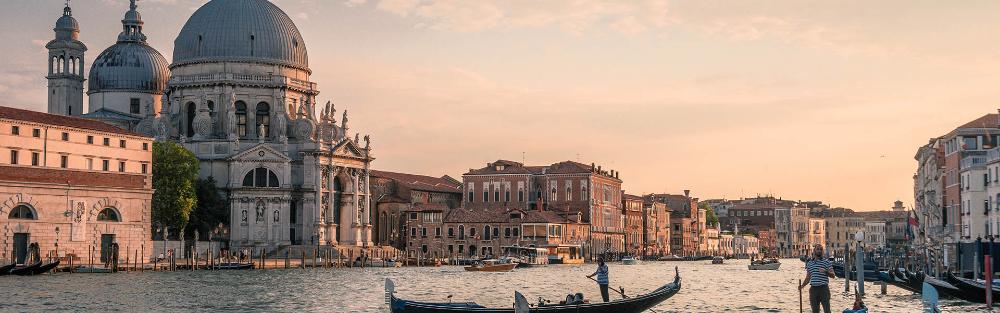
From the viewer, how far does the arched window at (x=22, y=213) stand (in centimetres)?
5200

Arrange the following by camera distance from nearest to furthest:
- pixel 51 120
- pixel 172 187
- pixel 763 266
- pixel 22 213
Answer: pixel 22 213, pixel 51 120, pixel 172 187, pixel 763 266

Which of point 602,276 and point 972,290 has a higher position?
point 602,276

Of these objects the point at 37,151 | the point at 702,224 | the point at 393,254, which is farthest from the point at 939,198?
the point at 702,224

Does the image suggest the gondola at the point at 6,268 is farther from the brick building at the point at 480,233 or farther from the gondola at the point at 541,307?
the brick building at the point at 480,233

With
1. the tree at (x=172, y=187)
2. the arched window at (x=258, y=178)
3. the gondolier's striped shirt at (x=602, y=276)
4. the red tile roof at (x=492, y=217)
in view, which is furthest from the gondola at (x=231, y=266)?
the gondolier's striped shirt at (x=602, y=276)

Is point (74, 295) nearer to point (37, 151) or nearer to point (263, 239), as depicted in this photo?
point (37, 151)

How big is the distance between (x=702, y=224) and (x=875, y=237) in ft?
101

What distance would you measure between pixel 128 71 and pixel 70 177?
32.4m

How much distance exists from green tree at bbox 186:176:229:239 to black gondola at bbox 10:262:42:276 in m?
23.7

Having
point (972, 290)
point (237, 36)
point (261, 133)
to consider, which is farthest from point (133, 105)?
point (972, 290)

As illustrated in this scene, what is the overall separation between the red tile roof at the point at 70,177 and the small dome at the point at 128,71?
28.4 m

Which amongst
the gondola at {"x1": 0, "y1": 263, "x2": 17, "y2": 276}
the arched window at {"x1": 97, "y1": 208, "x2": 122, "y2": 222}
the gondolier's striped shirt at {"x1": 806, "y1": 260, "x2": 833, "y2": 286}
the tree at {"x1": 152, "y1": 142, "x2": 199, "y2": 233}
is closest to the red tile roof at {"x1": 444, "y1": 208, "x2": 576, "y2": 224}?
the tree at {"x1": 152, "y1": 142, "x2": 199, "y2": 233}

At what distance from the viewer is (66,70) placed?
282 ft

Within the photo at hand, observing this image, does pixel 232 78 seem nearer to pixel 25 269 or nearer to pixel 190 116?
pixel 190 116
